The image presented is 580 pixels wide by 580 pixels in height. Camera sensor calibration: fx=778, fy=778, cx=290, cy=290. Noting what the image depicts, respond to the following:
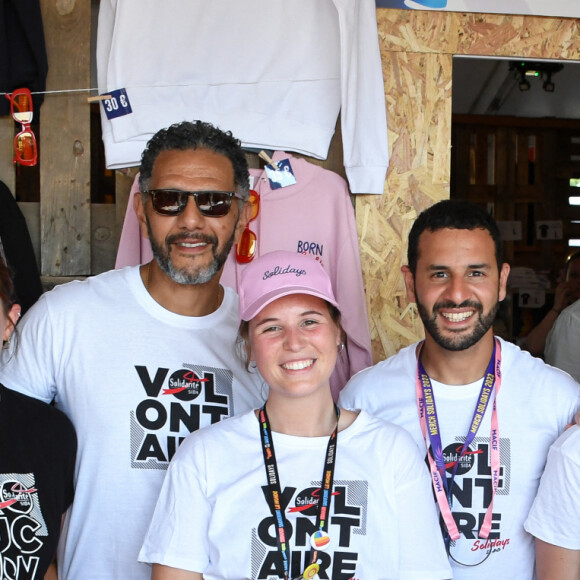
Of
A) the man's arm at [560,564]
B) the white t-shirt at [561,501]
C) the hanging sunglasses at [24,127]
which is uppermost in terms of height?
the hanging sunglasses at [24,127]

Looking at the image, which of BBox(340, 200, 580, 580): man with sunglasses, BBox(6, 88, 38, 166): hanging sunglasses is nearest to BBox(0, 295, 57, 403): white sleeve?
BBox(340, 200, 580, 580): man with sunglasses

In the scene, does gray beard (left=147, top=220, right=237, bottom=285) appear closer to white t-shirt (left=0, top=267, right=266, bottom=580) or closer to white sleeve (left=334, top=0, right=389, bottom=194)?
white t-shirt (left=0, top=267, right=266, bottom=580)

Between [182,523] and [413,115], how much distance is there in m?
2.34

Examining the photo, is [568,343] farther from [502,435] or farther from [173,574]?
[173,574]

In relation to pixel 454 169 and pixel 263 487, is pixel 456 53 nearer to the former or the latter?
pixel 263 487

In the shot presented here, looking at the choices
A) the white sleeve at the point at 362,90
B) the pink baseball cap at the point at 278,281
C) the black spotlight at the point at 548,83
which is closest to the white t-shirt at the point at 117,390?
the pink baseball cap at the point at 278,281

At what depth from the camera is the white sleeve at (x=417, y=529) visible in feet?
6.33

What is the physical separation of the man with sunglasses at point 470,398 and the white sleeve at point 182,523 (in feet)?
2.30

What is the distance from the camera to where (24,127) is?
3.44m

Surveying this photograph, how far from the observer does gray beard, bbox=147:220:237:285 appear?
2.41 metres

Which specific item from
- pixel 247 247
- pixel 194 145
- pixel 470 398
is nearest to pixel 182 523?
pixel 470 398

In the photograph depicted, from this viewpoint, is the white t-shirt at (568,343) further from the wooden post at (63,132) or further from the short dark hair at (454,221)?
the wooden post at (63,132)

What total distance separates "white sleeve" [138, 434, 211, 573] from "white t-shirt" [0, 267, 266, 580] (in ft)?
0.94

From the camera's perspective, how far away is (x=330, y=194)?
3508mm
